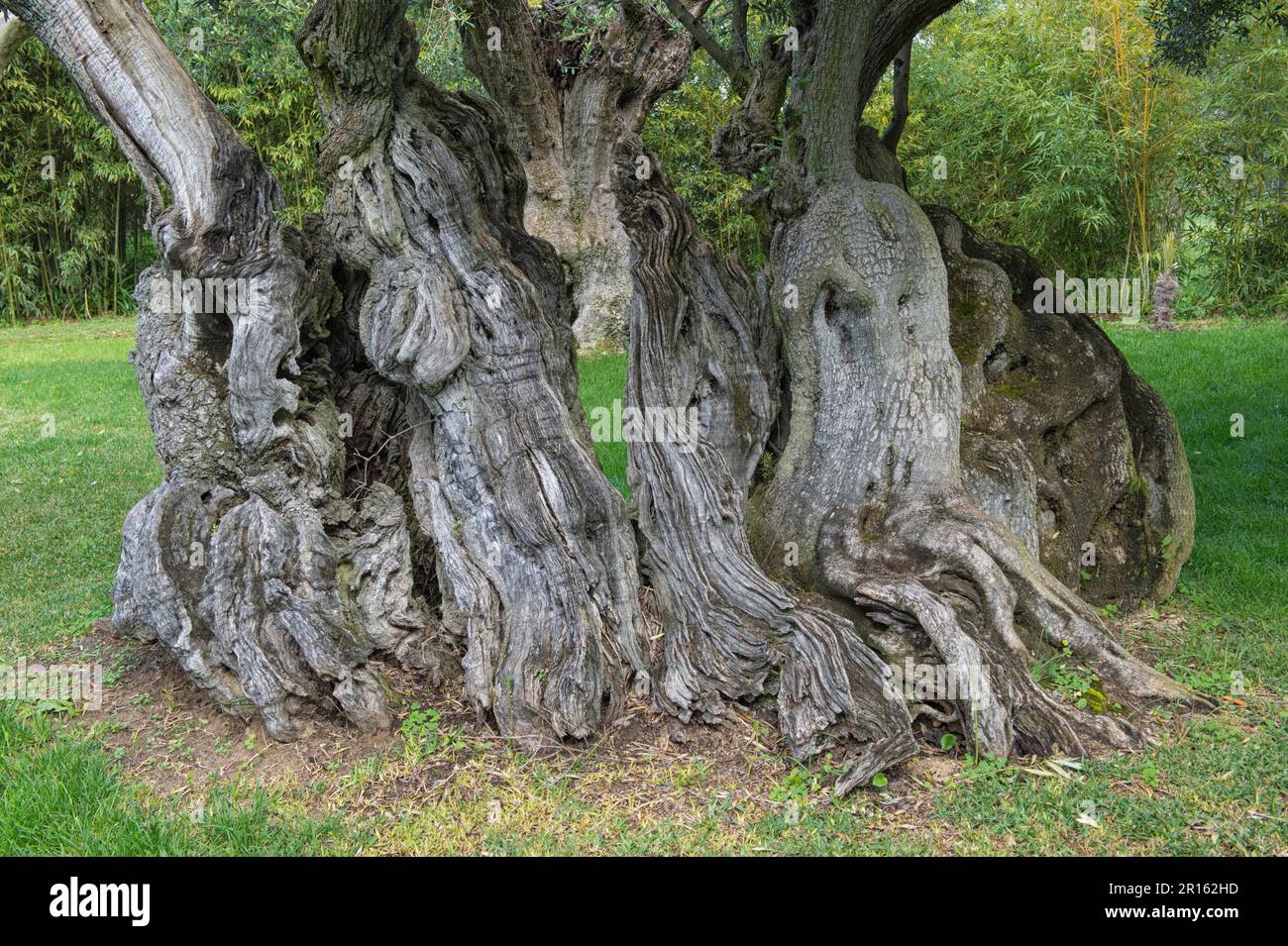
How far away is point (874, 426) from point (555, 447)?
5.06 ft

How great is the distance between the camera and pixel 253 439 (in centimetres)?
436

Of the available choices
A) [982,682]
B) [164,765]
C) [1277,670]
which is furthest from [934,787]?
[164,765]

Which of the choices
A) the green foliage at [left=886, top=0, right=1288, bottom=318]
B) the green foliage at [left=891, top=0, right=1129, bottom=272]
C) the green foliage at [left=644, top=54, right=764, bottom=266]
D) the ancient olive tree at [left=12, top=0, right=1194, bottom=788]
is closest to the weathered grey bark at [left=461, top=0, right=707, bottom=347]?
the green foliage at [left=644, top=54, right=764, bottom=266]

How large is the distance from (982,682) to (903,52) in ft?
12.0

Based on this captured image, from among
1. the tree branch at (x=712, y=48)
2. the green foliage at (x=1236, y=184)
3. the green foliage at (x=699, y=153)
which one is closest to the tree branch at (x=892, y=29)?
the tree branch at (x=712, y=48)

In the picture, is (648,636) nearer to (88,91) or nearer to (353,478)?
(353,478)

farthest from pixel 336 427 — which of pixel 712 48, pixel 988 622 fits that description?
pixel 988 622

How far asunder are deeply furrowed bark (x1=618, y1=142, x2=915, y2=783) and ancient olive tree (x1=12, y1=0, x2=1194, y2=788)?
0.01m

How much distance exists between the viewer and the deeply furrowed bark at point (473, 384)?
421 cm

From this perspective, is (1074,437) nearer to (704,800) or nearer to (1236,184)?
(704,800)

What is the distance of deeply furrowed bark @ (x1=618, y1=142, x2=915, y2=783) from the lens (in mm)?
3951

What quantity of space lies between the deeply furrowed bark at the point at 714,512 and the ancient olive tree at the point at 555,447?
1 centimetres

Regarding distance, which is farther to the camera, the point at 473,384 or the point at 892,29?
the point at 892,29

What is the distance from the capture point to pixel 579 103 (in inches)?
431
